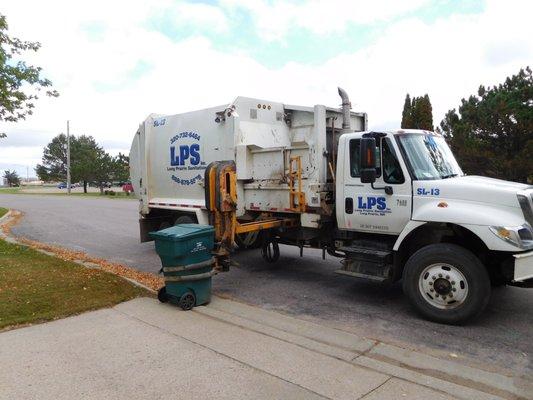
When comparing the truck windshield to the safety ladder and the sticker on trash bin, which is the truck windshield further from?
the sticker on trash bin

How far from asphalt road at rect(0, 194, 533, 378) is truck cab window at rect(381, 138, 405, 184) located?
1.73 metres

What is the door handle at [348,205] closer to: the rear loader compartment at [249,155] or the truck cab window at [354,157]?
the truck cab window at [354,157]

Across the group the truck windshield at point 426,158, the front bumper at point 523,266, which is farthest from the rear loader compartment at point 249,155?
the front bumper at point 523,266

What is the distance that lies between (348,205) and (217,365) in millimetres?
3286

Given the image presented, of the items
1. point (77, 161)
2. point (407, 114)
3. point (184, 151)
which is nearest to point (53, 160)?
point (77, 161)

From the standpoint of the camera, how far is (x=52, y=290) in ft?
21.0

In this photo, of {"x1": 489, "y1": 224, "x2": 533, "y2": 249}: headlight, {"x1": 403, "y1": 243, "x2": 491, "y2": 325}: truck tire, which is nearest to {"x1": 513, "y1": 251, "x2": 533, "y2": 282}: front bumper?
{"x1": 489, "y1": 224, "x2": 533, "y2": 249}: headlight

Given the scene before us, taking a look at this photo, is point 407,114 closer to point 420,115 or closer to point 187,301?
point 420,115

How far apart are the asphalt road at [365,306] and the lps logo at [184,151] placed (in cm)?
216

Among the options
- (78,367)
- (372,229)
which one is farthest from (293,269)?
(78,367)

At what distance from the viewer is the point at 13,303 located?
5.77 meters

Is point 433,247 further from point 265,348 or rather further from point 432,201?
point 265,348

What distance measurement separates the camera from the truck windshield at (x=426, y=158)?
6.06 meters

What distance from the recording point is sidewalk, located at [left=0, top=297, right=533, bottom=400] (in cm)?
368
